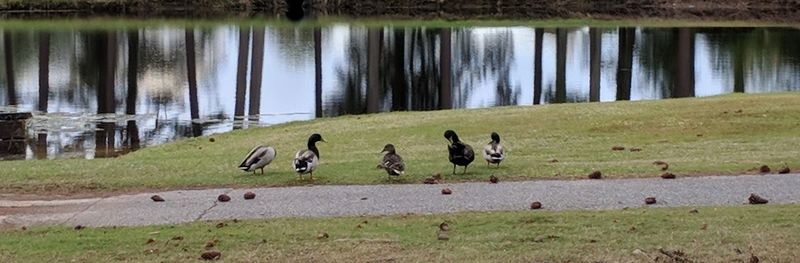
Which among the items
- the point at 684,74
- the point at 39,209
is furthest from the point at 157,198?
the point at 684,74

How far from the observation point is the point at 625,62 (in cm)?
4975

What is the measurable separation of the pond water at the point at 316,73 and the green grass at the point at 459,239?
556 inches

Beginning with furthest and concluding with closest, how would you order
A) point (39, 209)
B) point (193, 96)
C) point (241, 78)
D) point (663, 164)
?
point (241, 78), point (193, 96), point (663, 164), point (39, 209)

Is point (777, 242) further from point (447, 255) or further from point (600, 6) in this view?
point (600, 6)

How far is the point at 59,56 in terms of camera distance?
50312 mm

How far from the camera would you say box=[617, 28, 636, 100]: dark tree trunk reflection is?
40875 mm

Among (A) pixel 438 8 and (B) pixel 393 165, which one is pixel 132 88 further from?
(A) pixel 438 8

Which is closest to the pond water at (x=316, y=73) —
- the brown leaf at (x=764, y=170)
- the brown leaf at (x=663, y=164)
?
the brown leaf at (x=663, y=164)

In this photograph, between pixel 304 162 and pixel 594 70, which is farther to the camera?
pixel 594 70

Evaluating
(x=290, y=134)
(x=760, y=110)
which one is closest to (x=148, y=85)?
(x=290, y=134)

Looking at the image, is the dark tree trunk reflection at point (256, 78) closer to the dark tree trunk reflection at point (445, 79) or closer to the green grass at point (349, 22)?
the dark tree trunk reflection at point (445, 79)

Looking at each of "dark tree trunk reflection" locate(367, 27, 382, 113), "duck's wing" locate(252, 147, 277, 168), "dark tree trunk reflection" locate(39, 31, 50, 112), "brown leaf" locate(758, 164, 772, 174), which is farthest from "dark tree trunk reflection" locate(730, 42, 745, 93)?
"duck's wing" locate(252, 147, 277, 168)

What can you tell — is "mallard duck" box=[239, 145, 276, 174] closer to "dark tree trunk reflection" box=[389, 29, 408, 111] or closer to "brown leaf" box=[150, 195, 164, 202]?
"brown leaf" box=[150, 195, 164, 202]

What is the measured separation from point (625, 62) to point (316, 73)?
1523 cm
